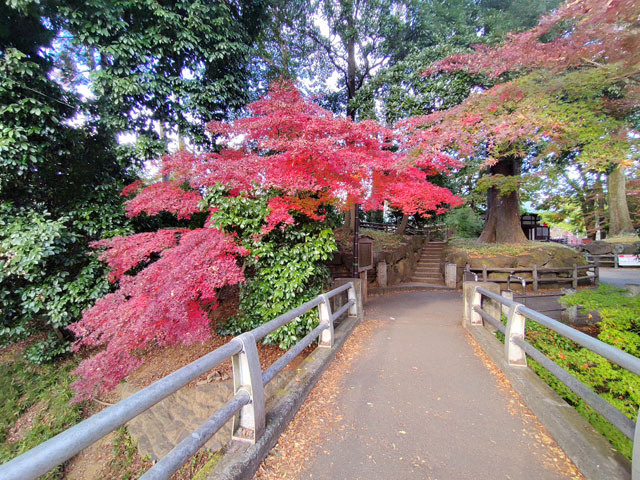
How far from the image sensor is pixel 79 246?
5.41 m

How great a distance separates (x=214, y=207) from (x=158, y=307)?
1.89 meters

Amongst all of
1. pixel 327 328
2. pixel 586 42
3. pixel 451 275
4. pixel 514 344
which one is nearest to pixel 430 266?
pixel 451 275

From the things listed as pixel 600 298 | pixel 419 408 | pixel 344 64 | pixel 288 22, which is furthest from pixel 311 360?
pixel 344 64

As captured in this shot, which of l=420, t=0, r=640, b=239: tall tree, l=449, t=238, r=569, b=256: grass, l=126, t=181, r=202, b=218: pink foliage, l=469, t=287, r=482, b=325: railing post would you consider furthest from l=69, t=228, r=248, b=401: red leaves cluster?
l=449, t=238, r=569, b=256: grass

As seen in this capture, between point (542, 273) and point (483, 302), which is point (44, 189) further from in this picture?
point (542, 273)

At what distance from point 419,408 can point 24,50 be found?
27.4 ft

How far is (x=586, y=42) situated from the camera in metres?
4.72

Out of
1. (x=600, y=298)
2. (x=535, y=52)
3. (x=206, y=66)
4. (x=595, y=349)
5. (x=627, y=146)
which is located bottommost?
(x=600, y=298)

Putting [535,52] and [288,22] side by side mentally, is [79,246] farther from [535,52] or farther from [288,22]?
[288,22]

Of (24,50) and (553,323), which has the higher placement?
(24,50)

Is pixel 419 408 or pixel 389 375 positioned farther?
pixel 389 375

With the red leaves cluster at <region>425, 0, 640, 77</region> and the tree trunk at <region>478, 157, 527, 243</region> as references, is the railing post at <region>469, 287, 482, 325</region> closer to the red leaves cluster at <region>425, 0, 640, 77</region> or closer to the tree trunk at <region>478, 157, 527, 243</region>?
the red leaves cluster at <region>425, 0, 640, 77</region>

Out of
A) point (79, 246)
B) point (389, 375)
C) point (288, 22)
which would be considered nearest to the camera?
point (389, 375)

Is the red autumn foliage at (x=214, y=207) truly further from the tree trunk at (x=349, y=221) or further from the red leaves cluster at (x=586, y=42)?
the tree trunk at (x=349, y=221)
